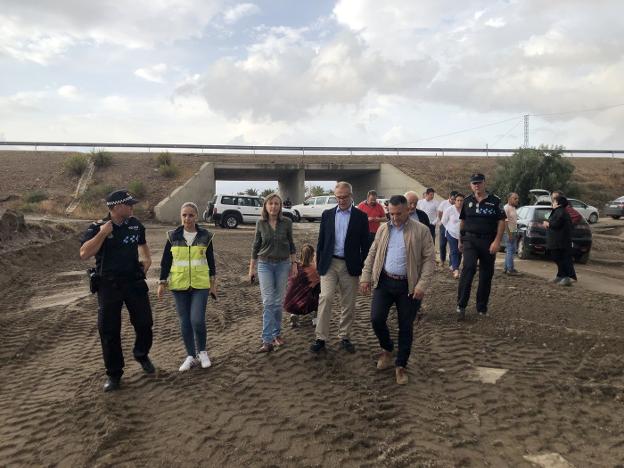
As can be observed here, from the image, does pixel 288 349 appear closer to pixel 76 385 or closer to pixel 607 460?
pixel 76 385

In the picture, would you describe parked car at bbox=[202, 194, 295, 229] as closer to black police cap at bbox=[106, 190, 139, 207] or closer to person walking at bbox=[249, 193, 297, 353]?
person walking at bbox=[249, 193, 297, 353]

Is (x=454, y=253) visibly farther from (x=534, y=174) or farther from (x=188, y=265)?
(x=534, y=174)

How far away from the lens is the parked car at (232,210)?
2355cm

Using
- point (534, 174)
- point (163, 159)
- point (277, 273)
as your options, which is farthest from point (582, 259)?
point (163, 159)

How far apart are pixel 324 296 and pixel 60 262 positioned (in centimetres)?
1032

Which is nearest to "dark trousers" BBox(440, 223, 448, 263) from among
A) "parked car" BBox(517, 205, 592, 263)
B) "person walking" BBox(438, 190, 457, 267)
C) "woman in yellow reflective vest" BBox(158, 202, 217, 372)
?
"person walking" BBox(438, 190, 457, 267)

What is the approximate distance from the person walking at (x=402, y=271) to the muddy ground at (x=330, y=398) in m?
0.48

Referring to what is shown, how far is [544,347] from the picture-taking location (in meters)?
5.25

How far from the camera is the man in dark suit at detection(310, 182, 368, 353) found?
4.89 metres

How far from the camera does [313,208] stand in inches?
1099

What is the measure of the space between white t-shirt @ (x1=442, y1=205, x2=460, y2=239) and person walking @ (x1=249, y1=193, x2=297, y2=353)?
460 centimetres

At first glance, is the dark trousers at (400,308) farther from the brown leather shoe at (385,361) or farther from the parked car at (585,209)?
the parked car at (585,209)

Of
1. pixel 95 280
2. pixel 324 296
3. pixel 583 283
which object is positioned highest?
pixel 95 280

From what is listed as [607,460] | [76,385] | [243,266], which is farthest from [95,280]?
[243,266]
